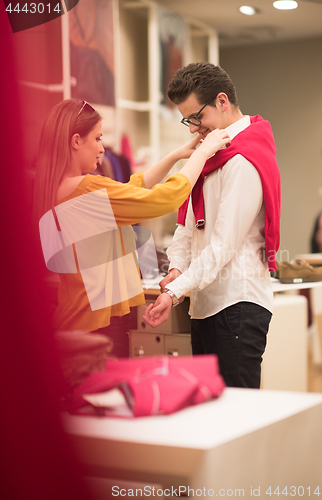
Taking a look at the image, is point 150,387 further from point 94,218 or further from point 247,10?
point 247,10

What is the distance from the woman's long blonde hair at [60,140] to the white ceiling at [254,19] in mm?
3177

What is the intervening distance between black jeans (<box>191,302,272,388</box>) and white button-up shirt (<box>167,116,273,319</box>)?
0.02m

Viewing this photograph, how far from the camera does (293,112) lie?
4996 mm

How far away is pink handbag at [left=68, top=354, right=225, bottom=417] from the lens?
74 centimetres

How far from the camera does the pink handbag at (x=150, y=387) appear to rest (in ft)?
2.43

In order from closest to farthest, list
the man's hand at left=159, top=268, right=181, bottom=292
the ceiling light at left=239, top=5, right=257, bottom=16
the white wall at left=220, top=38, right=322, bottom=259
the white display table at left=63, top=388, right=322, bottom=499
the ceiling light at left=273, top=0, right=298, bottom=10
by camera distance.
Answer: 1. the white display table at left=63, top=388, right=322, bottom=499
2. the man's hand at left=159, top=268, right=181, bottom=292
3. the ceiling light at left=273, top=0, right=298, bottom=10
4. the ceiling light at left=239, top=5, right=257, bottom=16
5. the white wall at left=220, top=38, right=322, bottom=259

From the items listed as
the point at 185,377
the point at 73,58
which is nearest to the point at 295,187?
the point at 73,58

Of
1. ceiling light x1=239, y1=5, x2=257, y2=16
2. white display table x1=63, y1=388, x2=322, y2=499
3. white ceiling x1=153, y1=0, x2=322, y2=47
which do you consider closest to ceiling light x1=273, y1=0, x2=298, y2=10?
white ceiling x1=153, y1=0, x2=322, y2=47

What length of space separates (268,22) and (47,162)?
3985mm

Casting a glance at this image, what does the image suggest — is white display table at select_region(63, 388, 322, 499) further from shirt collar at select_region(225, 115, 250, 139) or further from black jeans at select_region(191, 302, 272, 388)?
shirt collar at select_region(225, 115, 250, 139)

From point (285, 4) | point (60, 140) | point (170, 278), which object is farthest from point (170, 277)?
point (285, 4)

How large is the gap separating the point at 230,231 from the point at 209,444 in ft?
2.10

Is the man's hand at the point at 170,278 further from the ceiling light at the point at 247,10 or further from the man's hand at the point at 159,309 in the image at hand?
Result: the ceiling light at the point at 247,10

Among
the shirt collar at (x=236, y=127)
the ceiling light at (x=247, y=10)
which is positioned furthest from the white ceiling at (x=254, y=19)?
the shirt collar at (x=236, y=127)
